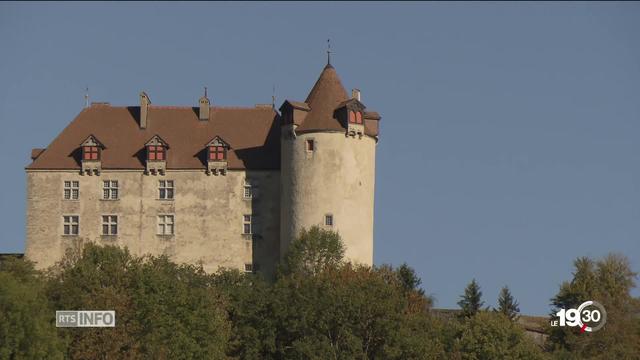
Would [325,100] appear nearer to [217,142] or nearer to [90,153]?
[217,142]

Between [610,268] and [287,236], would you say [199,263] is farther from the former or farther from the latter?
[610,268]

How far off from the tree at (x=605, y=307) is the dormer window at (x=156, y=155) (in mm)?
23437

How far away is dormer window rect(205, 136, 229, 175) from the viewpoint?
103 metres

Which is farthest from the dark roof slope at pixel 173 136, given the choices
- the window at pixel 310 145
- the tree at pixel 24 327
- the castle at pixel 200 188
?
the tree at pixel 24 327

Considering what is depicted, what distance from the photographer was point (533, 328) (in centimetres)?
11244

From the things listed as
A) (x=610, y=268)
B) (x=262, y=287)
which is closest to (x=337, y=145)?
(x=262, y=287)

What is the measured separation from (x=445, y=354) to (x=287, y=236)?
14.2 m

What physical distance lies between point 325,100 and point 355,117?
103 inches

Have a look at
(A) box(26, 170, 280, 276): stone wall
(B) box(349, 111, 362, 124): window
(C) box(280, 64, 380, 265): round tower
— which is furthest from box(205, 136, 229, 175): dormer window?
(B) box(349, 111, 362, 124): window

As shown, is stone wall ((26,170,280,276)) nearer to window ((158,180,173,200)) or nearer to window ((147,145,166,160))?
window ((158,180,173,200))

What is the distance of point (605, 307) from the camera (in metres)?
96.6

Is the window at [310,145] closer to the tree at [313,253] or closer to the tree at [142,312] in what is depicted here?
the tree at [313,253]

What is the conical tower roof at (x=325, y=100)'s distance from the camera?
331 ft

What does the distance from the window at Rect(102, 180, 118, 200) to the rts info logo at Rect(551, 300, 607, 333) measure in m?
25.9
